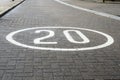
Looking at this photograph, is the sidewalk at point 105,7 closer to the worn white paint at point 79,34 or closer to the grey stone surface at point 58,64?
the worn white paint at point 79,34

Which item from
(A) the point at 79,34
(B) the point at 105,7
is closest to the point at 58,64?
(A) the point at 79,34

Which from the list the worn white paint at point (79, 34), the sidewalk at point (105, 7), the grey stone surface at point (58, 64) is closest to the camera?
the grey stone surface at point (58, 64)

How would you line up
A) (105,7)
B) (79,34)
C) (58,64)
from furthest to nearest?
1. (105,7)
2. (79,34)
3. (58,64)

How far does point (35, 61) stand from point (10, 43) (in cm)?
187

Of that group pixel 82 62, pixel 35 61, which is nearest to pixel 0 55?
pixel 35 61

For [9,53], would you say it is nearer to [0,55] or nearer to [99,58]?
[0,55]

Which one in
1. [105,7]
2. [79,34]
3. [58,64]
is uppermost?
[58,64]

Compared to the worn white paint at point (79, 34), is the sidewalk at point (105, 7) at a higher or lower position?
lower

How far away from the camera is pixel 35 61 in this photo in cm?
579

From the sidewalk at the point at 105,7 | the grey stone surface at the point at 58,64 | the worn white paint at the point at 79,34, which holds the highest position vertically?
the grey stone surface at the point at 58,64

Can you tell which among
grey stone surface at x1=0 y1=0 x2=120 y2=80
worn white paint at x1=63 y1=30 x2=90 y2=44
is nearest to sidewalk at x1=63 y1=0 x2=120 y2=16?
worn white paint at x1=63 y1=30 x2=90 y2=44

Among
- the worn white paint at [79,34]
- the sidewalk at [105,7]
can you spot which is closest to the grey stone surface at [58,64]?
the worn white paint at [79,34]

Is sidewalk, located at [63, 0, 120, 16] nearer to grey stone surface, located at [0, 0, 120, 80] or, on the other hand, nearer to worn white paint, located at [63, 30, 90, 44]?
worn white paint, located at [63, 30, 90, 44]

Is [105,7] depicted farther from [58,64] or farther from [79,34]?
[58,64]
